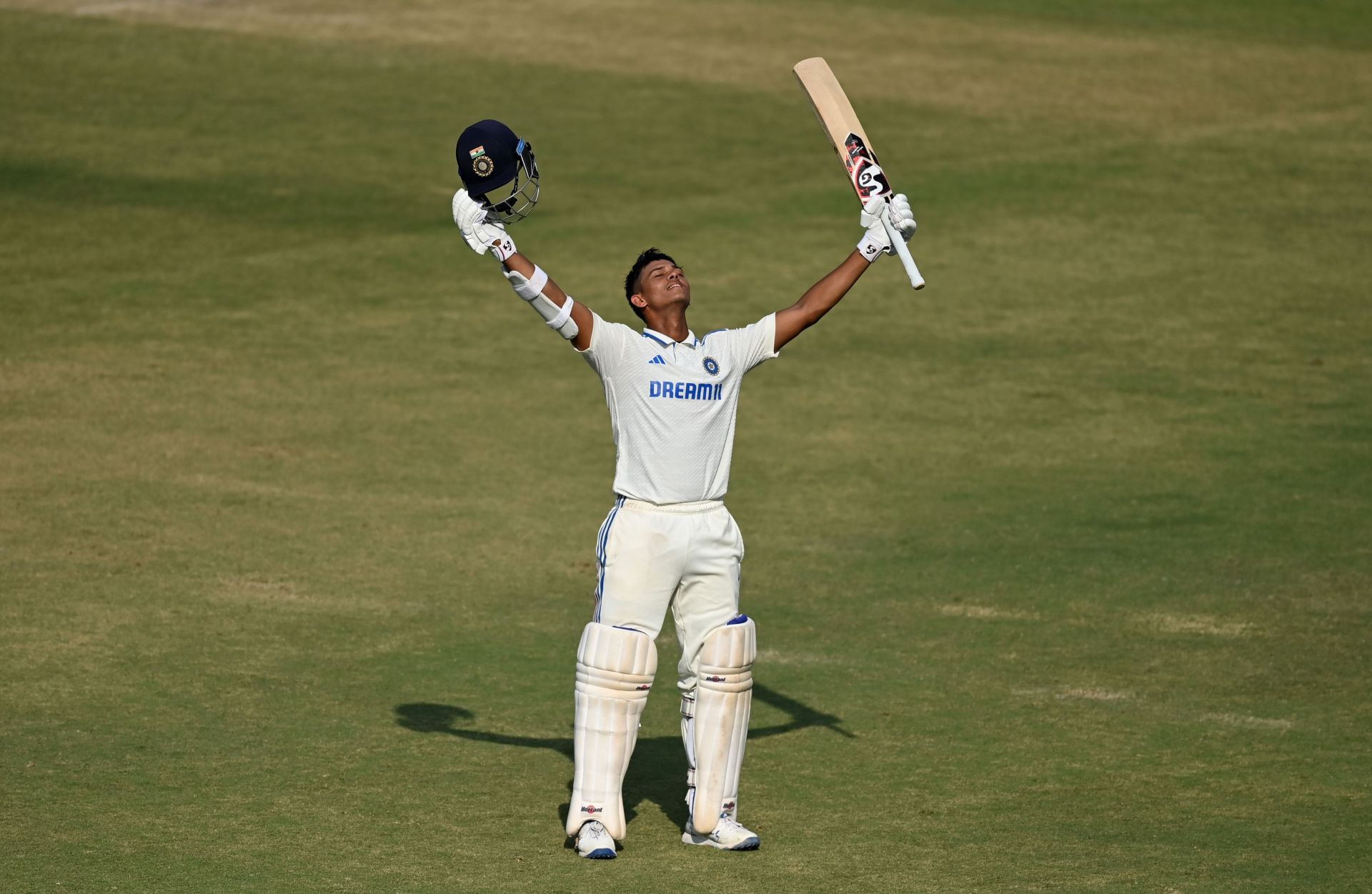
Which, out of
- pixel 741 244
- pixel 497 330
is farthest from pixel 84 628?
pixel 741 244

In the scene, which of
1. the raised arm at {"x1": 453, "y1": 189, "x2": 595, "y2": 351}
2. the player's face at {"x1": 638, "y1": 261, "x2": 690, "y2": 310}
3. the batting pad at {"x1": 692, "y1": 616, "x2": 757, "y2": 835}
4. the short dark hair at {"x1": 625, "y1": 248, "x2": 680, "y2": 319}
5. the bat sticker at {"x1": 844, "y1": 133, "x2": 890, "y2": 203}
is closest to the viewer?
the raised arm at {"x1": 453, "y1": 189, "x2": 595, "y2": 351}

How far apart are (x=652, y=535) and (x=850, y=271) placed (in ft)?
4.56

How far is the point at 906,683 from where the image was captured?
364 inches

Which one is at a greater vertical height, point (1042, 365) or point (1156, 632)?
point (1042, 365)

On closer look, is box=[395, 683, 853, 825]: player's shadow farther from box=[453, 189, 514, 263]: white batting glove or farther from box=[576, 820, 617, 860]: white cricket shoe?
box=[453, 189, 514, 263]: white batting glove

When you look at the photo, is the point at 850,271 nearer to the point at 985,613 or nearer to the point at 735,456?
the point at 985,613

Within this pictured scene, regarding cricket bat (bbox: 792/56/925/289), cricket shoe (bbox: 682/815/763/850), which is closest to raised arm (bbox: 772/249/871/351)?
cricket bat (bbox: 792/56/925/289)

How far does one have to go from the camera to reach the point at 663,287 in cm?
709

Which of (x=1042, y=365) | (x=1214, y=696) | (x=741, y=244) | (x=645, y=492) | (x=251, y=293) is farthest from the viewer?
(x=741, y=244)

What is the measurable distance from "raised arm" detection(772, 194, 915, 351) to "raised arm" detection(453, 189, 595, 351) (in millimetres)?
819

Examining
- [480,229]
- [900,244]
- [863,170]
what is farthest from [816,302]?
[480,229]

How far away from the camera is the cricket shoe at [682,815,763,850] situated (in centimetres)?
691

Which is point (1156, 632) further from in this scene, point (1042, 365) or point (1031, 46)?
point (1031, 46)

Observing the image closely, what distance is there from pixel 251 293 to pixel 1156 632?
32.1 ft
